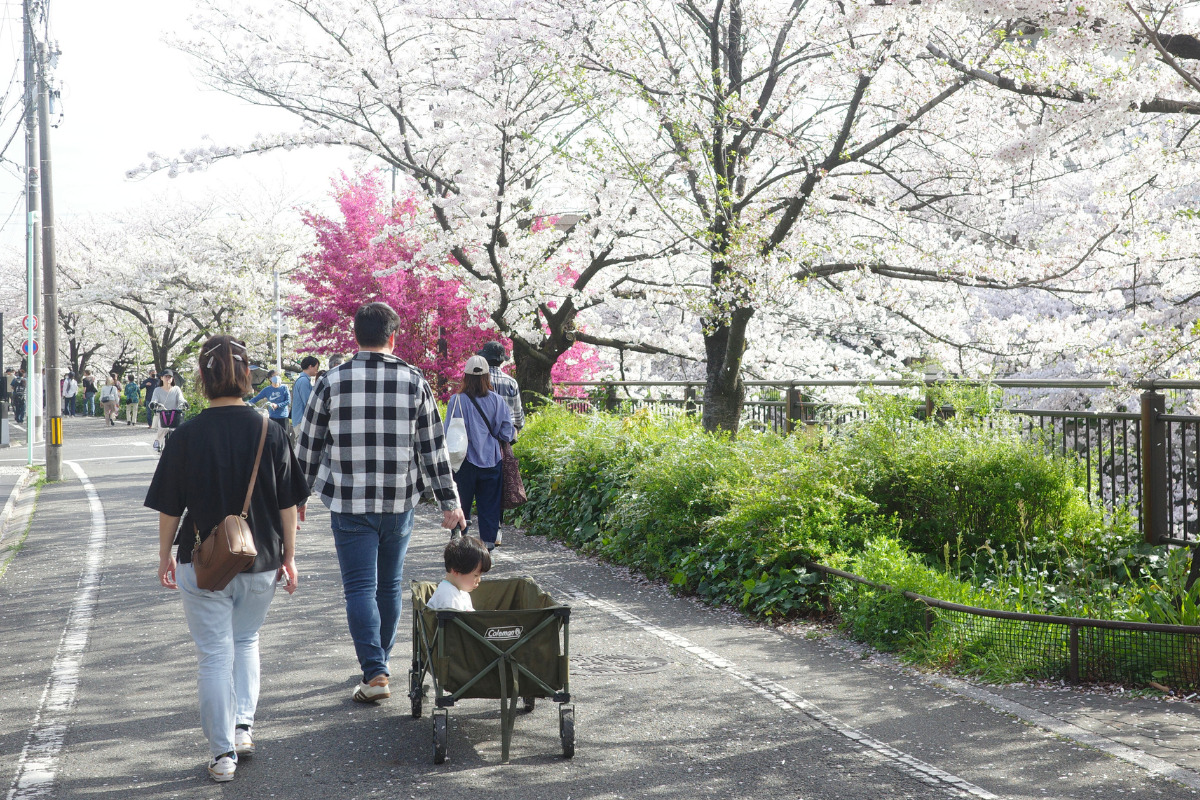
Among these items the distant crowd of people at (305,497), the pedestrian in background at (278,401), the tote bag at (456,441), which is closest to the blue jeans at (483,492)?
the tote bag at (456,441)

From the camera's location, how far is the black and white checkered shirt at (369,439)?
4953mm

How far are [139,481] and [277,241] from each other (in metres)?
30.7

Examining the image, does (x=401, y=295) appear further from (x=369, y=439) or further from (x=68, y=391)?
(x=68, y=391)

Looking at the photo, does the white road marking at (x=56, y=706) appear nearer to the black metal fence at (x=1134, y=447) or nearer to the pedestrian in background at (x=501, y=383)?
the pedestrian in background at (x=501, y=383)

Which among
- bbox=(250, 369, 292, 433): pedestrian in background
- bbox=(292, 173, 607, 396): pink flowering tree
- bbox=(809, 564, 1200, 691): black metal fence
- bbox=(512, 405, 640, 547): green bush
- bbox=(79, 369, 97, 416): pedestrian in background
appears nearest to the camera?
bbox=(809, 564, 1200, 691): black metal fence

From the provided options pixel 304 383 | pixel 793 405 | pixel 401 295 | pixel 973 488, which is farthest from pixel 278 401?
pixel 973 488

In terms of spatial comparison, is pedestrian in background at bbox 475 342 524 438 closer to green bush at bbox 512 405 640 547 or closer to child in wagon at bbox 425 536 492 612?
green bush at bbox 512 405 640 547

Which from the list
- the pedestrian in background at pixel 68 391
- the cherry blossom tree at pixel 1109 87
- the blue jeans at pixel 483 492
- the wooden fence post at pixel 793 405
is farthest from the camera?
the pedestrian in background at pixel 68 391

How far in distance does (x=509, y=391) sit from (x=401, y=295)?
8683mm

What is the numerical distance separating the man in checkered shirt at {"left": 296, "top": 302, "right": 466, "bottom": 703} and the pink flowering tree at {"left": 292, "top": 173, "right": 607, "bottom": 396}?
39.0ft

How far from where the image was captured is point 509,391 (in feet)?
31.9

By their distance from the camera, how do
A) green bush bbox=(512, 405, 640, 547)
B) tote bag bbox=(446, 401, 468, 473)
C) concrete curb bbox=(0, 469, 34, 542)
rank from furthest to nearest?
concrete curb bbox=(0, 469, 34, 542), green bush bbox=(512, 405, 640, 547), tote bag bbox=(446, 401, 468, 473)

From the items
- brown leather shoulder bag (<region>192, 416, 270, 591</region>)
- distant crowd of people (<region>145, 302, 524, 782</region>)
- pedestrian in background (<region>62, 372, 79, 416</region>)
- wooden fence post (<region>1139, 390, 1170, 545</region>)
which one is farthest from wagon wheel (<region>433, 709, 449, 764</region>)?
pedestrian in background (<region>62, 372, 79, 416</region>)

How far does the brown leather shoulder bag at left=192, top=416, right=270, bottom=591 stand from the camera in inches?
157
